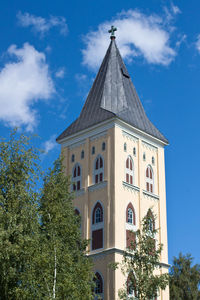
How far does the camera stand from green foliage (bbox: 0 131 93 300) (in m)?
27.0

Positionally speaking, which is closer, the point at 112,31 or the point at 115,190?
the point at 115,190

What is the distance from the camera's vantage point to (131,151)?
44.5m

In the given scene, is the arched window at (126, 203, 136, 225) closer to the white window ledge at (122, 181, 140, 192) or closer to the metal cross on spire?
the white window ledge at (122, 181, 140, 192)

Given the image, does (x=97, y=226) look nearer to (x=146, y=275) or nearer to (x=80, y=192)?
(x=80, y=192)

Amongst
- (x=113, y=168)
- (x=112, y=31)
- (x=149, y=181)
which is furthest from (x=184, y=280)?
(x=112, y=31)

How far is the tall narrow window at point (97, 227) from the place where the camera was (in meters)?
41.3

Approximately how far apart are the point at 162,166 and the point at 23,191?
66.5 ft

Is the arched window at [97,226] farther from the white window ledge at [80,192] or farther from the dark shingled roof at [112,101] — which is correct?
the dark shingled roof at [112,101]

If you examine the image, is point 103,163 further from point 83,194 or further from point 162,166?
point 162,166

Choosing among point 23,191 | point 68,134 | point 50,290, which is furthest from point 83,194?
point 50,290

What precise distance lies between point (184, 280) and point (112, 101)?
65.5 ft

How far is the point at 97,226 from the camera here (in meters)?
42.0

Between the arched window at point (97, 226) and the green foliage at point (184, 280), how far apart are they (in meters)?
13.7

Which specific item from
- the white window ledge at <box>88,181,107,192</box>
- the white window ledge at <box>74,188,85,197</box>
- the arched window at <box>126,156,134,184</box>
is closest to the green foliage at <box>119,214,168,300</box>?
the white window ledge at <box>88,181,107,192</box>
